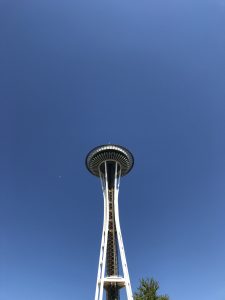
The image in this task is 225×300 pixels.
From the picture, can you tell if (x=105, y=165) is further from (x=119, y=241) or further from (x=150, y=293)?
(x=150, y=293)

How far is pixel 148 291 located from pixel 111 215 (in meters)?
38.0

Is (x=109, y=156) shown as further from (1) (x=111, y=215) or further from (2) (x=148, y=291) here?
(2) (x=148, y=291)

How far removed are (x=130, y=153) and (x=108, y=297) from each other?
112 feet

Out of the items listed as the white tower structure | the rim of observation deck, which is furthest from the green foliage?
the rim of observation deck

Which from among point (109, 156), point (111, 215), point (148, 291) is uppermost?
point (109, 156)

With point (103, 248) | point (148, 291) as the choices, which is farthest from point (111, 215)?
point (148, 291)

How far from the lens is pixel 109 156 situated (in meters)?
76.6

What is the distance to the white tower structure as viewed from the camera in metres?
59.3

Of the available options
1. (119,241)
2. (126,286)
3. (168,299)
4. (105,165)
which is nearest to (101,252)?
(119,241)

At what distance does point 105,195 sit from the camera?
71062 mm

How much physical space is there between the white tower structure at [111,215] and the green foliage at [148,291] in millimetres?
26626

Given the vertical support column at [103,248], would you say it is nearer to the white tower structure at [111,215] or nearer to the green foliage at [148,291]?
the white tower structure at [111,215]

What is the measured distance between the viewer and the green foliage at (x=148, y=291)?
1216 inches

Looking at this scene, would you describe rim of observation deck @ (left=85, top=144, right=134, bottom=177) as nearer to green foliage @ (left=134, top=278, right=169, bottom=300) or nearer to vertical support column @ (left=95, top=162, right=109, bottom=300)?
vertical support column @ (left=95, top=162, right=109, bottom=300)
